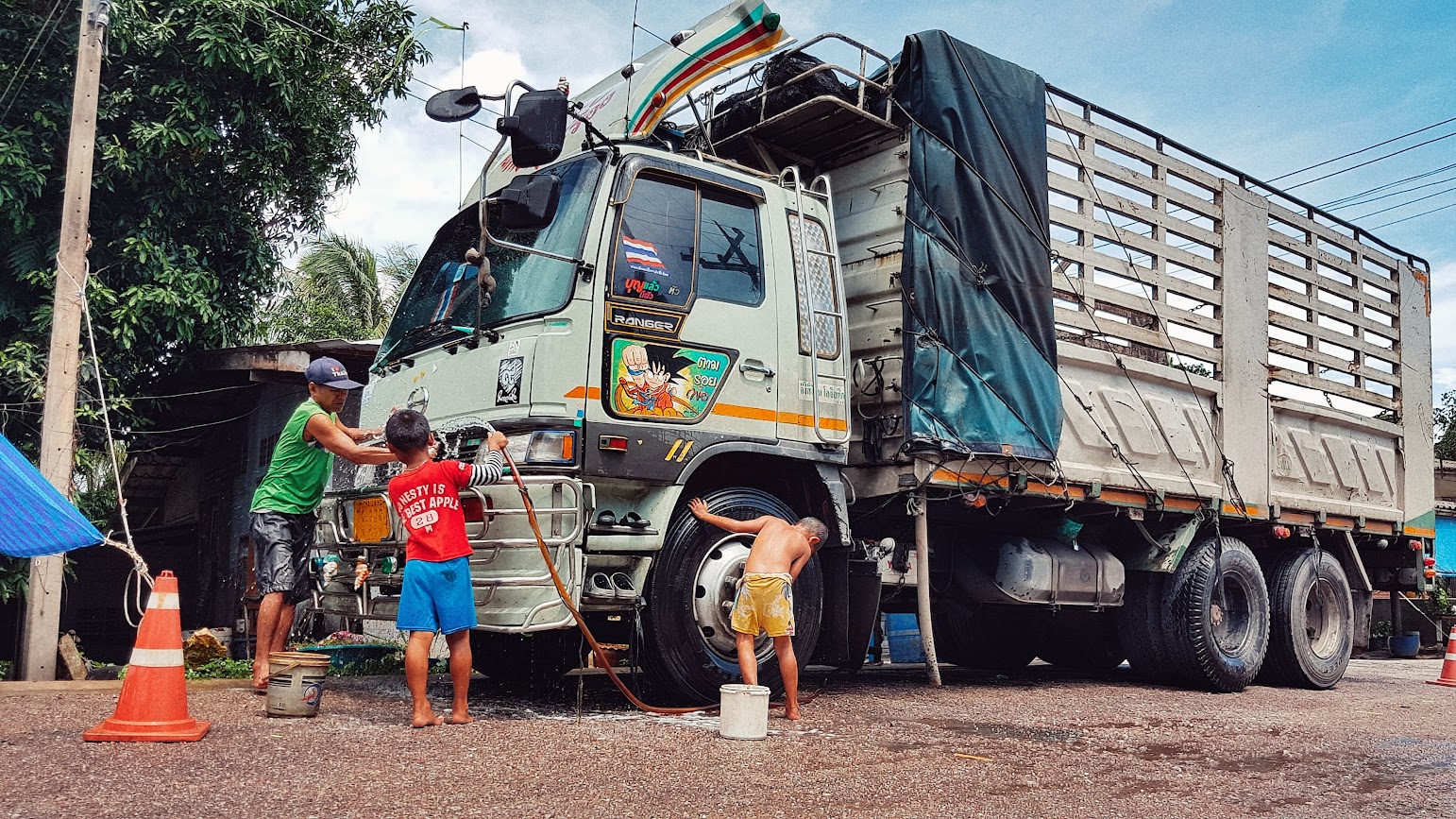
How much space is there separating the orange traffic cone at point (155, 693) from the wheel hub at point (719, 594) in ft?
7.06

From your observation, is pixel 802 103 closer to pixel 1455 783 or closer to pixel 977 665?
pixel 1455 783

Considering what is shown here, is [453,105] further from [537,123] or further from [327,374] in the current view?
[327,374]

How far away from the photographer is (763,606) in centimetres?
532

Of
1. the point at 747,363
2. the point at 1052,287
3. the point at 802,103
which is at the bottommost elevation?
the point at 747,363

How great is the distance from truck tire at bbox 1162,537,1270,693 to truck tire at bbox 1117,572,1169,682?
0.06 metres

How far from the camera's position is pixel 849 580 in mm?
6551

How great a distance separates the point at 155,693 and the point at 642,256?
8.97ft

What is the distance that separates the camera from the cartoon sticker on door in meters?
5.23

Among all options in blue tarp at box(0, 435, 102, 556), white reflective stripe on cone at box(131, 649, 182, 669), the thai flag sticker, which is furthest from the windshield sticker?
blue tarp at box(0, 435, 102, 556)

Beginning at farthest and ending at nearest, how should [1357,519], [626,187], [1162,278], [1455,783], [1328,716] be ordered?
1. [1357,519]
2. [1162,278]
3. [1328,716]
4. [626,187]
5. [1455,783]

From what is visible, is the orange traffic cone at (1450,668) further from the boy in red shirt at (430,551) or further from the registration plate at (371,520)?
the registration plate at (371,520)

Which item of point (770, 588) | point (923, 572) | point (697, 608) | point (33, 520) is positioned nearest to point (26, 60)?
point (33, 520)

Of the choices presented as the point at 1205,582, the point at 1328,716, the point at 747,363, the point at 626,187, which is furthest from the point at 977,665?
the point at 626,187

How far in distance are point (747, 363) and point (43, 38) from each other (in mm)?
8400
